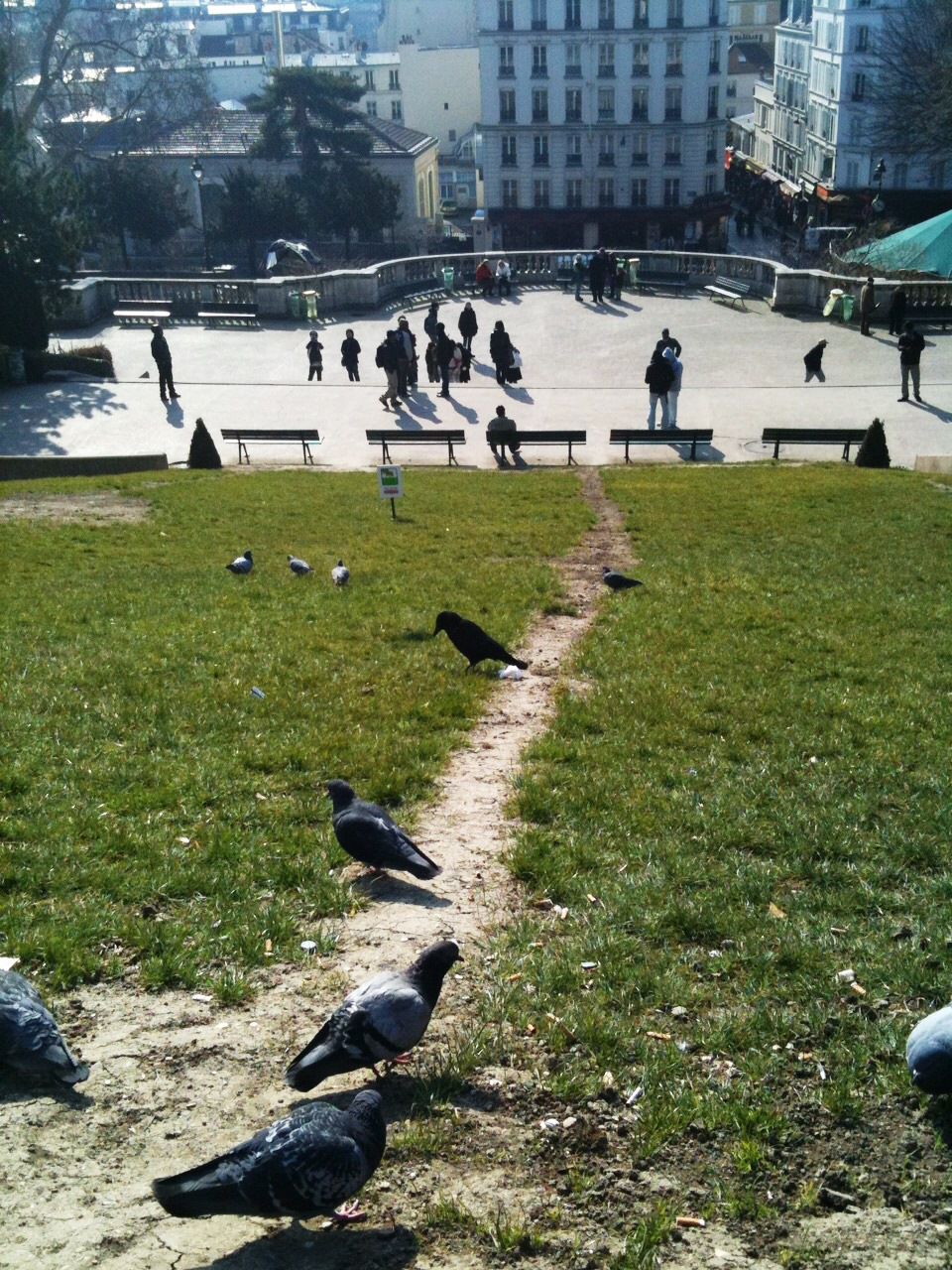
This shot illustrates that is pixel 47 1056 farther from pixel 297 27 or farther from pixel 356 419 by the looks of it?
pixel 297 27

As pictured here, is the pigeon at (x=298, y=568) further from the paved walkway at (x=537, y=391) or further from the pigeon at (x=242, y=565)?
the paved walkway at (x=537, y=391)

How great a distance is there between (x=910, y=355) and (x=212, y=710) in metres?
22.6

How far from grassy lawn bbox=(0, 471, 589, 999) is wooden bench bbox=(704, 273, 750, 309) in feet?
85.3

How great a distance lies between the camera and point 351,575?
1563cm

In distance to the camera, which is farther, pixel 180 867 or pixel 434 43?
pixel 434 43

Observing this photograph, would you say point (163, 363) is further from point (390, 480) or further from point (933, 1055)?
point (933, 1055)

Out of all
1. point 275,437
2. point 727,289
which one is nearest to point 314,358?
point 275,437

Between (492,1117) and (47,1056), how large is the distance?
1913 millimetres

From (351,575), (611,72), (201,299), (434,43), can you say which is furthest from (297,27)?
(351,575)

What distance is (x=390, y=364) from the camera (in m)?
29.9

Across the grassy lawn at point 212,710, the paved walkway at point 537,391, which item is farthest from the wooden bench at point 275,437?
the grassy lawn at point 212,710

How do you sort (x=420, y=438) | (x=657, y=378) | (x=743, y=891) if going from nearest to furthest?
(x=743, y=891) → (x=420, y=438) → (x=657, y=378)

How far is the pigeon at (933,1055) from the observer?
5.21m

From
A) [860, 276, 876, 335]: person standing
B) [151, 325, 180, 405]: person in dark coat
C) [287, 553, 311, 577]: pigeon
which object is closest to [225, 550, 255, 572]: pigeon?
[287, 553, 311, 577]: pigeon
